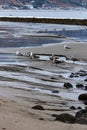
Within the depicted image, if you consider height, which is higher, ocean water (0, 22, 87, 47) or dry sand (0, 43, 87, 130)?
dry sand (0, 43, 87, 130)

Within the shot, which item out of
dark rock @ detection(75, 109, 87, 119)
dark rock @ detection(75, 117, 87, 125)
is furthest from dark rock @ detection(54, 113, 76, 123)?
dark rock @ detection(75, 109, 87, 119)

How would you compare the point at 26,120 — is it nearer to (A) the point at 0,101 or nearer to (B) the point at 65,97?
(A) the point at 0,101

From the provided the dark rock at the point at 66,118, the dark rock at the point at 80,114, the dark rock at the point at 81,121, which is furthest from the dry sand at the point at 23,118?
the dark rock at the point at 80,114

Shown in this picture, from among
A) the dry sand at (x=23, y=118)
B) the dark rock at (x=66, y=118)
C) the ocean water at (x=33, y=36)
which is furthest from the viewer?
the ocean water at (x=33, y=36)

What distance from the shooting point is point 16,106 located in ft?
35.7

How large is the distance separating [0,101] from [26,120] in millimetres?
1994

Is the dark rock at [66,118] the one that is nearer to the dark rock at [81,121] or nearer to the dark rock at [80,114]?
the dark rock at [81,121]

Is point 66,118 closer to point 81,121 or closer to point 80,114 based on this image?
point 81,121

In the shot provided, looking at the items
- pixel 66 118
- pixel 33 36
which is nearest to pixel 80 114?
pixel 66 118

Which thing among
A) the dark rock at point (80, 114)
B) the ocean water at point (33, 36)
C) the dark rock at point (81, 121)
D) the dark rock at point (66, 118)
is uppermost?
the dark rock at point (81, 121)

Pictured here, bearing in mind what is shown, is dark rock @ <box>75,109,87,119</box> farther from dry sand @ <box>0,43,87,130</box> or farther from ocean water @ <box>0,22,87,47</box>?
ocean water @ <box>0,22,87,47</box>

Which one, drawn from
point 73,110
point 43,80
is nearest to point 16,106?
point 73,110

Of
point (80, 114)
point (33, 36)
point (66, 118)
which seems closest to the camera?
point (66, 118)

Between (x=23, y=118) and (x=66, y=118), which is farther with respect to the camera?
(x=66, y=118)
